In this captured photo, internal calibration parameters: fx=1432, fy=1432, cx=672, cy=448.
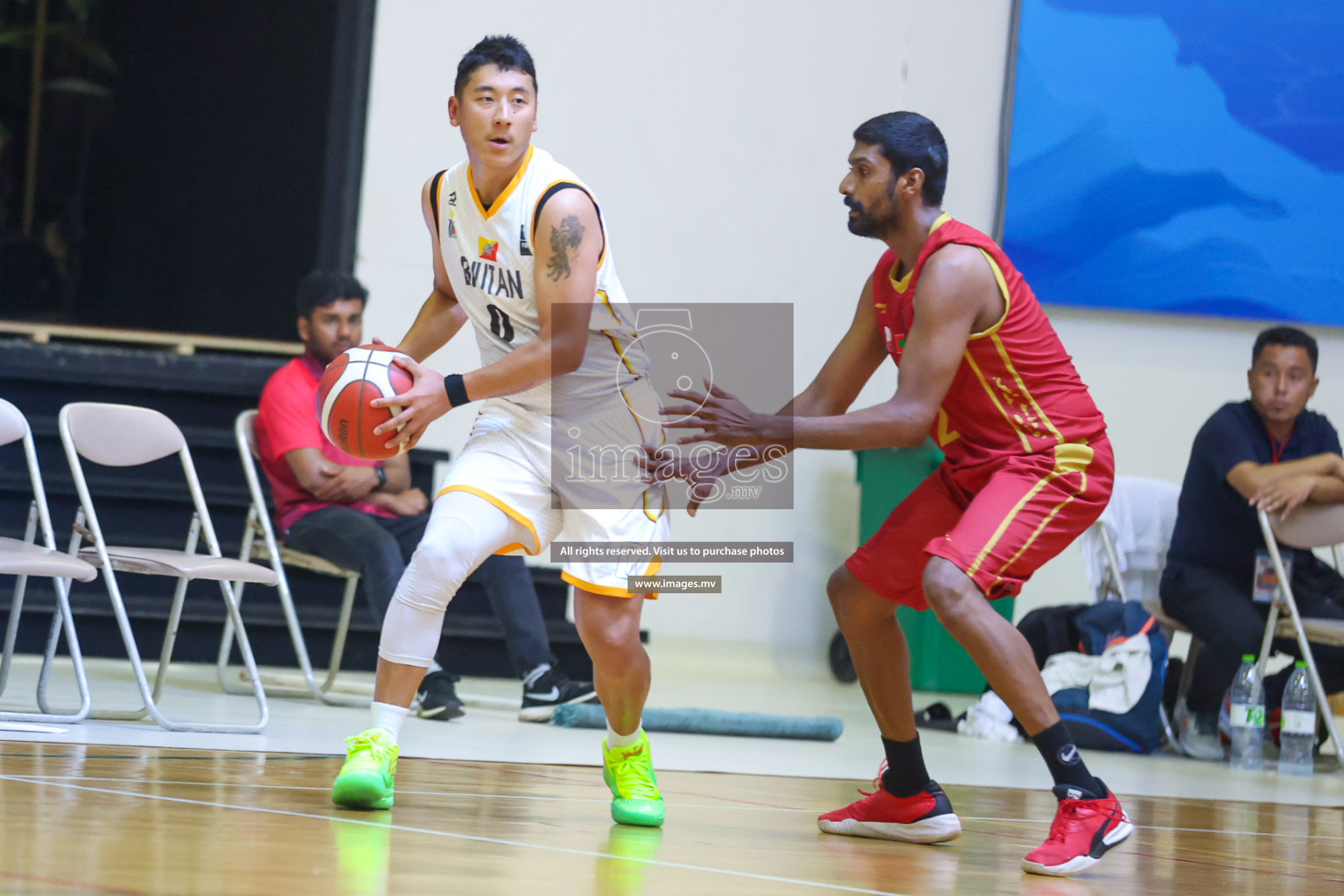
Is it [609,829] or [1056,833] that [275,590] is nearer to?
[609,829]

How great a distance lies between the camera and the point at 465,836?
8.45 ft

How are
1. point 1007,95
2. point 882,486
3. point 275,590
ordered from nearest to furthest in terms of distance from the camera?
point 275,590 < point 882,486 < point 1007,95

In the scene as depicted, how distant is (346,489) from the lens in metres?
4.92

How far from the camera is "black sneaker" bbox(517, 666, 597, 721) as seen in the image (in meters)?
4.68

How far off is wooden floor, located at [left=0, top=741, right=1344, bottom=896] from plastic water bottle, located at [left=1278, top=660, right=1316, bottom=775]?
1.32 meters

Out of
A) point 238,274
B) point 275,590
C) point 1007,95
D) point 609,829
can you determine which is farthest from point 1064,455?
point 238,274

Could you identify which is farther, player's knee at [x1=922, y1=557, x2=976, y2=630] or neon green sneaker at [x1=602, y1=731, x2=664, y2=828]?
neon green sneaker at [x1=602, y1=731, x2=664, y2=828]

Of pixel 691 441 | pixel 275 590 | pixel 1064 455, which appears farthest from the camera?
pixel 275 590

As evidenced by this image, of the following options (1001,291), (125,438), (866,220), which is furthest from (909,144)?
(125,438)

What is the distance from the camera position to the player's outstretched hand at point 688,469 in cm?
282

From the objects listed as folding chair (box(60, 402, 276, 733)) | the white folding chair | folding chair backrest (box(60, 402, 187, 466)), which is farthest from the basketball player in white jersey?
the white folding chair

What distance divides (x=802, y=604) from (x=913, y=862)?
171 inches

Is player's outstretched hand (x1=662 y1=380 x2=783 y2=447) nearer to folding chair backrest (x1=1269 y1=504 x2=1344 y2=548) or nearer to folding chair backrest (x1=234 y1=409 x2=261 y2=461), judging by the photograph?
folding chair backrest (x1=234 y1=409 x2=261 y2=461)

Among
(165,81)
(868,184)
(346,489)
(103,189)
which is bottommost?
(346,489)
